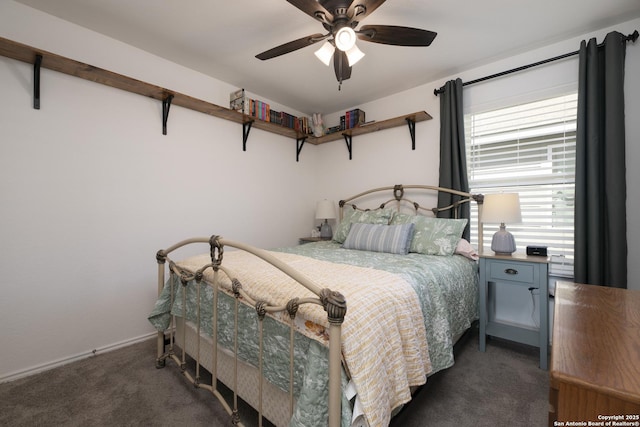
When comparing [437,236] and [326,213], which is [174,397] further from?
[326,213]

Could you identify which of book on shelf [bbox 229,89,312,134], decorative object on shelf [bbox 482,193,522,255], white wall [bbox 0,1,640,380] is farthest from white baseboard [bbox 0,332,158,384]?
decorative object on shelf [bbox 482,193,522,255]

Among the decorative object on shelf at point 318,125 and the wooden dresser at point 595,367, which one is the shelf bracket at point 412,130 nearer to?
the decorative object on shelf at point 318,125

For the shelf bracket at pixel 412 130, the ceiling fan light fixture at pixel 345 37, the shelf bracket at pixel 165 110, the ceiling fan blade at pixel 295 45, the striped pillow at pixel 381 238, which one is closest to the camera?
the ceiling fan light fixture at pixel 345 37

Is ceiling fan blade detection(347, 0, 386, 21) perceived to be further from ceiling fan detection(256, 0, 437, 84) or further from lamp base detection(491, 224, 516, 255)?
lamp base detection(491, 224, 516, 255)

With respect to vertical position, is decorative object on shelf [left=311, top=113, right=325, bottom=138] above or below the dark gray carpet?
above

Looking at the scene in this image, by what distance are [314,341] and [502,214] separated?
1.81 meters

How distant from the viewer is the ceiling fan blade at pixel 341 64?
1.85m

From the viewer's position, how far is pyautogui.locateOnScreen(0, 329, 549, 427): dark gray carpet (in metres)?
1.45

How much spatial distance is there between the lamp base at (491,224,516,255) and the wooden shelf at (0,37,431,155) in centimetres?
134

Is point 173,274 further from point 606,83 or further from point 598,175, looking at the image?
point 606,83

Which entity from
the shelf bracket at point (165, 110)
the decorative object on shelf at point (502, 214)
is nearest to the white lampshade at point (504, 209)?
the decorative object on shelf at point (502, 214)

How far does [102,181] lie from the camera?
217 cm

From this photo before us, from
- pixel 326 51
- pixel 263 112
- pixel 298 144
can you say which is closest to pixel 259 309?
pixel 326 51

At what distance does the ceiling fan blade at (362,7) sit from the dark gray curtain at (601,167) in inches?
69.8
